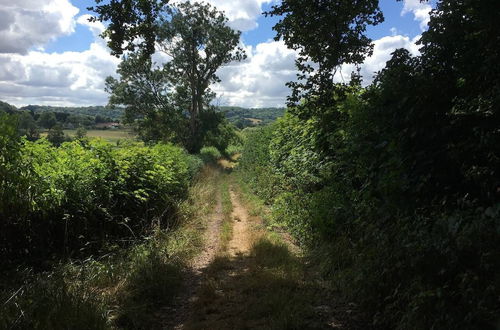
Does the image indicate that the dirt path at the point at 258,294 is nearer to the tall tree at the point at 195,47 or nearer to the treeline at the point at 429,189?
the treeline at the point at 429,189

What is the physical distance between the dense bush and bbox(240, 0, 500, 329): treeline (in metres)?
4.89

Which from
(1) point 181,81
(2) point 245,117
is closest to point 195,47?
(1) point 181,81

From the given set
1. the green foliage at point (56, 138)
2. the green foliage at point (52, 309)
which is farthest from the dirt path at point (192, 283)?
the green foliage at point (56, 138)

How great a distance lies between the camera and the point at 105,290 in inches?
231

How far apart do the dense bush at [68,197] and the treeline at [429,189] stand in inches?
193

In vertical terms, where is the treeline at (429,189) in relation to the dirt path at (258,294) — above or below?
above

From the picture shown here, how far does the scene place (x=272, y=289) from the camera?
5.76 metres

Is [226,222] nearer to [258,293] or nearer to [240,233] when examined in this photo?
[240,233]

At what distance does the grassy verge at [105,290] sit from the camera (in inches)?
173

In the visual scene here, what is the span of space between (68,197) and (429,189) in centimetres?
681

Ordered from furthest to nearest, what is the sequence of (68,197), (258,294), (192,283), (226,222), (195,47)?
(195,47) < (226,222) < (68,197) < (192,283) < (258,294)

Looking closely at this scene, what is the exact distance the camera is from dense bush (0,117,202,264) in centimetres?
627

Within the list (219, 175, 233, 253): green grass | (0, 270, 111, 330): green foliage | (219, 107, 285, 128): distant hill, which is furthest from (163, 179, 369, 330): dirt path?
(219, 107, 285, 128): distant hill

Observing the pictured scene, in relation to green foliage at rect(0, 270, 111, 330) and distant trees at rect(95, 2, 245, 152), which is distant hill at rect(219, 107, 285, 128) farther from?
green foliage at rect(0, 270, 111, 330)
